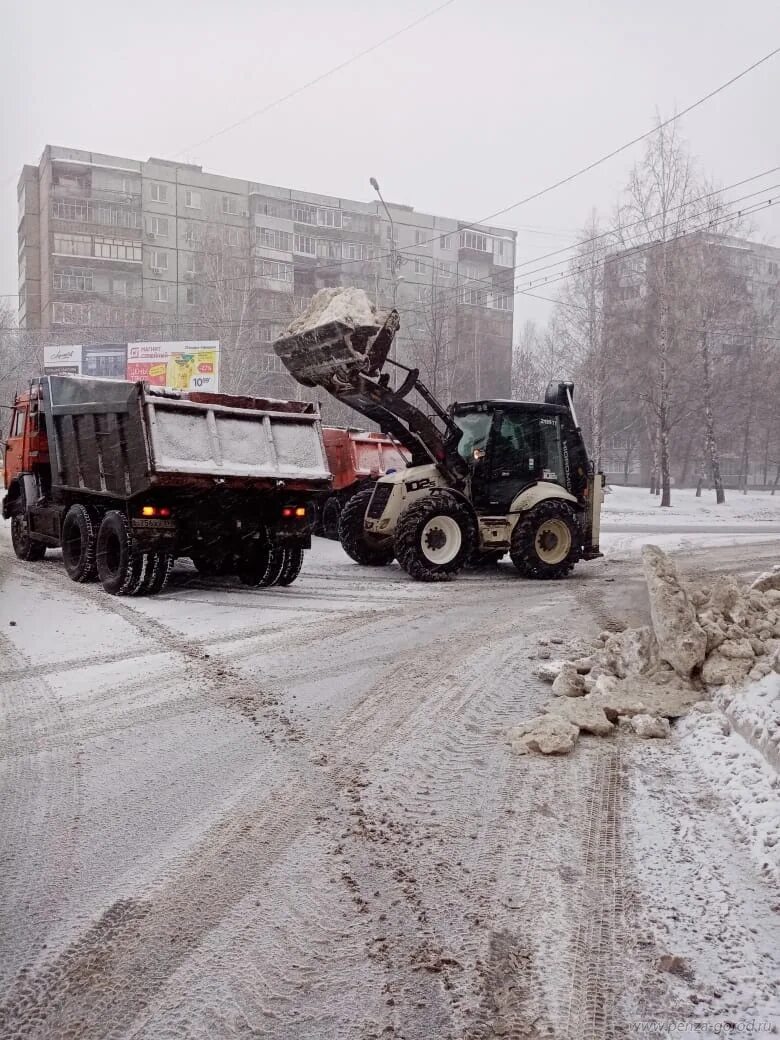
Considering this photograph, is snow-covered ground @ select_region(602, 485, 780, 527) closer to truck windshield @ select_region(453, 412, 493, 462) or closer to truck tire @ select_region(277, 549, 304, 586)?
truck windshield @ select_region(453, 412, 493, 462)

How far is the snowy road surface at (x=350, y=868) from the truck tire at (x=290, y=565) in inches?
163

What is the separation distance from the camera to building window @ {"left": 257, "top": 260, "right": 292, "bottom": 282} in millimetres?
56322

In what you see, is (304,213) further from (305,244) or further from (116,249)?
(116,249)

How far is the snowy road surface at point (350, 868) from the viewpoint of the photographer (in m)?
2.50

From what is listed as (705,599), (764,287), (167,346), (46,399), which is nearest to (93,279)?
(167,346)

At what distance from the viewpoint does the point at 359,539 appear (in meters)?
12.6

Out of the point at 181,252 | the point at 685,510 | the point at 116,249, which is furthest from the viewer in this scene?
the point at 181,252

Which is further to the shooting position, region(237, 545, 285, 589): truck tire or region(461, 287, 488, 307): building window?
region(461, 287, 488, 307): building window

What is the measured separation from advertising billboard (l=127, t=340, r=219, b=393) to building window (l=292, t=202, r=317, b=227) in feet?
112

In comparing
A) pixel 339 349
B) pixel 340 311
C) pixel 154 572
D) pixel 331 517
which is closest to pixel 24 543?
pixel 154 572

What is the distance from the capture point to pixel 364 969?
8.70 feet

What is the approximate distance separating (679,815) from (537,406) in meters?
8.57

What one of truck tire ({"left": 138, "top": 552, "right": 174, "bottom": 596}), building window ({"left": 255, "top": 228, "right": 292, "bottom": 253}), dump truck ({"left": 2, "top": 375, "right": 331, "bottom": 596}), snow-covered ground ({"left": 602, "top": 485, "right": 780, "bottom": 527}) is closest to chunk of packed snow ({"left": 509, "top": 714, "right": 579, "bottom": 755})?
dump truck ({"left": 2, "top": 375, "right": 331, "bottom": 596})

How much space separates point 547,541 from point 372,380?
3.40m
